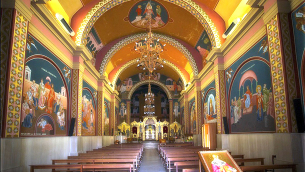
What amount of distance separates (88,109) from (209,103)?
25.0ft

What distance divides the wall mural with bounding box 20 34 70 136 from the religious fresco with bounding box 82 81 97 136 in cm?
284

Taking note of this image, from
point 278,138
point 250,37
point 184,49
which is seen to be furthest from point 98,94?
point 278,138

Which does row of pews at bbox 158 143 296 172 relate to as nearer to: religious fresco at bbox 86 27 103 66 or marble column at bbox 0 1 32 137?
marble column at bbox 0 1 32 137

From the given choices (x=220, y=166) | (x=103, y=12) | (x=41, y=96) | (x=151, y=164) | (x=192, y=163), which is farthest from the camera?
(x=103, y=12)

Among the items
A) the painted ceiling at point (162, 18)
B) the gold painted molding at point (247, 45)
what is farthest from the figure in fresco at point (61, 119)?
the gold painted molding at point (247, 45)

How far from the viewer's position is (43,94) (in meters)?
8.86

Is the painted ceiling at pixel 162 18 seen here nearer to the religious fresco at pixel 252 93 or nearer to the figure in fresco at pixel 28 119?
the religious fresco at pixel 252 93

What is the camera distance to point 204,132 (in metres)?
13.9

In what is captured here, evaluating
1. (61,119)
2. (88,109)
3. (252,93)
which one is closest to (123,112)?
(88,109)

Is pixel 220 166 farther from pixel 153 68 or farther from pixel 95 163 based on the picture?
pixel 153 68

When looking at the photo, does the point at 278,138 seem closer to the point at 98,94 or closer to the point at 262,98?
the point at 262,98

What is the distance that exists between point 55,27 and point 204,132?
9.45 m

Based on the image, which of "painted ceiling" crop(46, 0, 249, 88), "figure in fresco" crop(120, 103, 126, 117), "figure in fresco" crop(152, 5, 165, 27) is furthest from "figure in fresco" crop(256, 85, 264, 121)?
"figure in fresco" crop(120, 103, 126, 117)

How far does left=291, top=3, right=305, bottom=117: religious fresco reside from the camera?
20.7 ft
